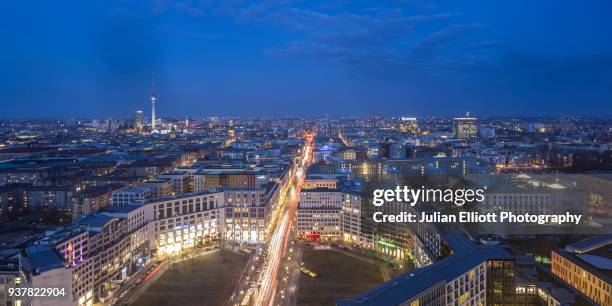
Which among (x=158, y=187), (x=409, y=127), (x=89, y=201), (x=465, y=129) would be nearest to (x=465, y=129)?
(x=465, y=129)

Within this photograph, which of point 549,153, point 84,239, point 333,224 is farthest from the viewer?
point 549,153

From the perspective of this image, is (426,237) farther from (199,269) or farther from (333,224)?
(199,269)

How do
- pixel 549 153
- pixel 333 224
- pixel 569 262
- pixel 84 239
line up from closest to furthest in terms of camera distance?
pixel 569 262 → pixel 84 239 → pixel 333 224 → pixel 549 153

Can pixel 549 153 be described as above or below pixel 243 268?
above

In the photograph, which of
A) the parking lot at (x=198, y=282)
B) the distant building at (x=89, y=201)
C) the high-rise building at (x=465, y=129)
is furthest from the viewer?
the high-rise building at (x=465, y=129)

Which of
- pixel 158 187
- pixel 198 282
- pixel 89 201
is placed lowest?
pixel 198 282

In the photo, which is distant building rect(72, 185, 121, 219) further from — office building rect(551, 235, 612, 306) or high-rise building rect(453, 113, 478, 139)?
high-rise building rect(453, 113, 478, 139)

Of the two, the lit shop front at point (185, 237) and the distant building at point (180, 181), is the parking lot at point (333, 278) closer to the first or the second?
the lit shop front at point (185, 237)

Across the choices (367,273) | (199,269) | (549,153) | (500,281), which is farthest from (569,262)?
(549,153)

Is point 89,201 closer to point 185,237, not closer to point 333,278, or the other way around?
point 185,237

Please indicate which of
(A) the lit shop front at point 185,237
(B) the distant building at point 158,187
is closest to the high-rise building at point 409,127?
(B) the distant building at point 158,187

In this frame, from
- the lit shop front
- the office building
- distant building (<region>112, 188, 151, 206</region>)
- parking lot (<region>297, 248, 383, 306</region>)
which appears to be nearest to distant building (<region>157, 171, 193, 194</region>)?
distant building (<region>112, 188, 151, 206</region>)
